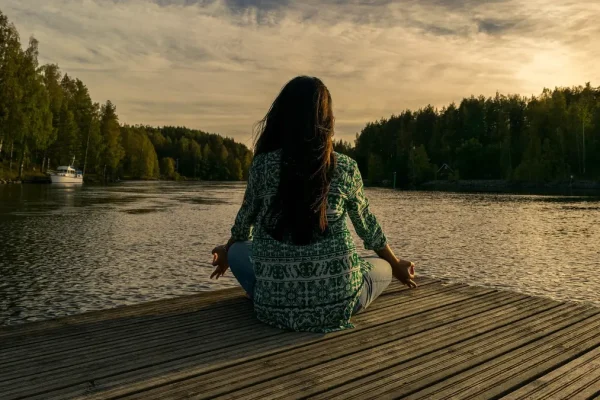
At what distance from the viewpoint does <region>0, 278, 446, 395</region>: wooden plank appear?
3.12 metres

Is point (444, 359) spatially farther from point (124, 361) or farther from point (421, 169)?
point (421, 169)

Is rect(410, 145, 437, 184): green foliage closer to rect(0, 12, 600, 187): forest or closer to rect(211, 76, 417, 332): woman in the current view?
rect(0, 12, 600, 187): forest

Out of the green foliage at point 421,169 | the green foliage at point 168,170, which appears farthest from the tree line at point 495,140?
the green foliage at point 168,170

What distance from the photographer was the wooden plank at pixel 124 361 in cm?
312

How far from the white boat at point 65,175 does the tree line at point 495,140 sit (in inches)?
2838

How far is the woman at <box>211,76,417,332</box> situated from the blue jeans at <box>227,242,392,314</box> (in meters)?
0.16

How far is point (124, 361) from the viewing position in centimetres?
352

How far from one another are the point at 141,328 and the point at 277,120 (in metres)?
2.11

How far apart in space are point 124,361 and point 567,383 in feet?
9.35

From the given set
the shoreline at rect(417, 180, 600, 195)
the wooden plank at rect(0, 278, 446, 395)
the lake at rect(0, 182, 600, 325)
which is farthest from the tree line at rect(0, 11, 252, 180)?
the wooden plank at rect(0, 278, 446, 395)

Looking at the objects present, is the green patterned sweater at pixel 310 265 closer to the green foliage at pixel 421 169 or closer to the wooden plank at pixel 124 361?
the wooden plank at pixel 124 361

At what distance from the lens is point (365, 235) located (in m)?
4.34

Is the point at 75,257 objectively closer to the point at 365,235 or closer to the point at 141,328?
the point at 141,328

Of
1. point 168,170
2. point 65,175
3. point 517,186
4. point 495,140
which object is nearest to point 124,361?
point 65,175
